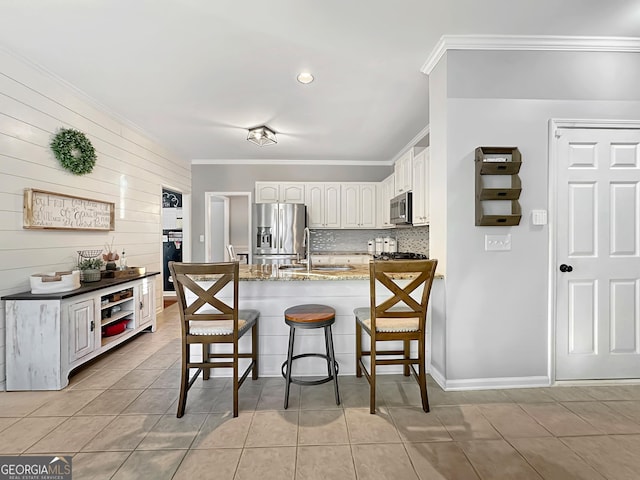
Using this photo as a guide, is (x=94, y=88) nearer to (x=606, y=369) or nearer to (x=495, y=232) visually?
(x=495, y=232)

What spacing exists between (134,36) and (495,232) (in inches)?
118

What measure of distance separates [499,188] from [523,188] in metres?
0.20

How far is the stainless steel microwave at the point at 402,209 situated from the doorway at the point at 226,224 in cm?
283

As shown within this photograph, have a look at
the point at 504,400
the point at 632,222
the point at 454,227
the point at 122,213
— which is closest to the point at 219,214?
the point at 122,213

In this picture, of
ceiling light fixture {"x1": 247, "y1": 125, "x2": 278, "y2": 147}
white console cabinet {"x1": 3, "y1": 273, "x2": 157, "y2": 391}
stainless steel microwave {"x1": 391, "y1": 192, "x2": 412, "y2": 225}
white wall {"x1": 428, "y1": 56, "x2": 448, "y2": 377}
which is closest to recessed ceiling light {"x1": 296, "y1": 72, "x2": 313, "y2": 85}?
white wall {"x1": 428, "y1": 56, "x2": 448, "y2": 377}

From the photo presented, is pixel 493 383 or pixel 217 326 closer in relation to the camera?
pixel 217 326

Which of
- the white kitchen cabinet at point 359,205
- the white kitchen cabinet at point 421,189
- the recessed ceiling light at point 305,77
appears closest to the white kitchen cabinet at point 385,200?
the white kitchen cabinet at point 359,205

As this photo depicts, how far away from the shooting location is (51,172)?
265 cm

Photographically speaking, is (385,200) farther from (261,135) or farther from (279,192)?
(261,135)

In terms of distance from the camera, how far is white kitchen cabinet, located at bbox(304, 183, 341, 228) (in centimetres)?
527

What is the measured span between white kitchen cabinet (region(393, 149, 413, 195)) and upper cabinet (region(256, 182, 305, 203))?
1743mm

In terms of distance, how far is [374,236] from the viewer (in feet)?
18.6

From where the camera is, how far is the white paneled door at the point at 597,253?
7.49 ft

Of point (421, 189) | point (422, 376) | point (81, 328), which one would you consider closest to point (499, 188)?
point (421, 189)
